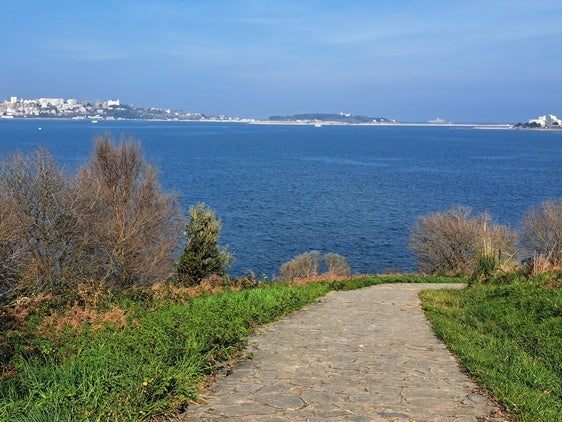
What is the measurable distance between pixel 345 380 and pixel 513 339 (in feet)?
11.6

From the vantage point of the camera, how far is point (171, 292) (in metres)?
12.9

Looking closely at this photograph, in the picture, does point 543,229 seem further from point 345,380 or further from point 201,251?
point 345,380

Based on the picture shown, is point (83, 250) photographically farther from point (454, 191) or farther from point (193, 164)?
point (193, 164)

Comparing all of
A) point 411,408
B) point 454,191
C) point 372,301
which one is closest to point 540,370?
point 411,408

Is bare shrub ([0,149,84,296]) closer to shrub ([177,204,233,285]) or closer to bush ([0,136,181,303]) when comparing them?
bush ([0,136,181,303])

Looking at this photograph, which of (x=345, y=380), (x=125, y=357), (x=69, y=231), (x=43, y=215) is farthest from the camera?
(x=69, y=231)

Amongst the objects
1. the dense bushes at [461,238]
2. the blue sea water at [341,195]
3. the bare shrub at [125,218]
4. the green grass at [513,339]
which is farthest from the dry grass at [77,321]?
the dense bushes at [461,238]

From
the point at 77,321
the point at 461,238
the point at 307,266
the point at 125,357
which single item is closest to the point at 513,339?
the point at 125,357

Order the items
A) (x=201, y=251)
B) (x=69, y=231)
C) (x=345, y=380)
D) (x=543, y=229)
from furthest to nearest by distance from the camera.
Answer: (x=543, y=229) → (x=201, y=251) → (x=69, y=231) → (x=345, y=380)

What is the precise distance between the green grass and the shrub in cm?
1498

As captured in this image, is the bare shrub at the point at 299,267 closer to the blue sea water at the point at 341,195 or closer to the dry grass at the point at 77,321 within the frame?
the blue sea water at the point at 341,195

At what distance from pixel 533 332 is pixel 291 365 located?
413 cm

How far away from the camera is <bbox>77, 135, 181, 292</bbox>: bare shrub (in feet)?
89.6

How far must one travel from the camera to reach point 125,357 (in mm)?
6129
